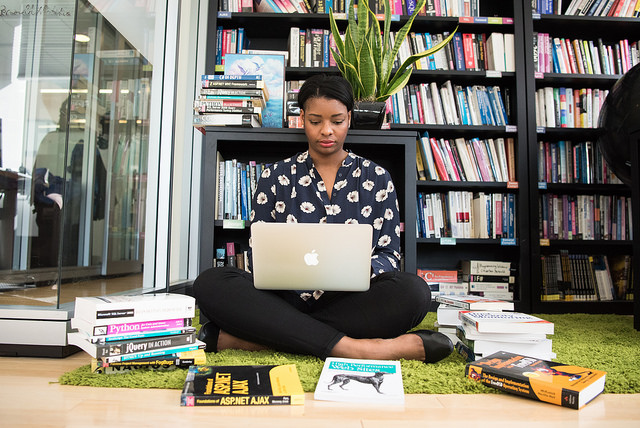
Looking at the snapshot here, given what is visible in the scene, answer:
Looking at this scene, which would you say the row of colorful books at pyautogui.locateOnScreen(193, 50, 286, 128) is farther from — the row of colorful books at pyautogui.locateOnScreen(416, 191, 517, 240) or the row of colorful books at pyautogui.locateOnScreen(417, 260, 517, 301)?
the row of colorful books at pyautogui.locateOnScreen(417, 260, 517, 301)

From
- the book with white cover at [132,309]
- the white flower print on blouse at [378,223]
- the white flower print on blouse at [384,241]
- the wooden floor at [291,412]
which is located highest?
the white flower print on blouse at [378,223]

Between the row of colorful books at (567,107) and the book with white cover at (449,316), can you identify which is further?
the row of colorful books at (567,107)

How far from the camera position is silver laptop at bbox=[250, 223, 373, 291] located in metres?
1.13

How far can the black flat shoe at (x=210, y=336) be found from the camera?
1344 millimetres

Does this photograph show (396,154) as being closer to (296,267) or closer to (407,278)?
(407,278)

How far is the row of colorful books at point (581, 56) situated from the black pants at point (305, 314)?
2212mm

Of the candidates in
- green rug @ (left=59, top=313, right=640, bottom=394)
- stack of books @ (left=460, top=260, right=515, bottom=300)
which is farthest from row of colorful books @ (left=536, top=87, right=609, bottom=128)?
green rug @ (left=59, top=313, right=640, bottom=394)

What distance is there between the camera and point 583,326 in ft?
6.87

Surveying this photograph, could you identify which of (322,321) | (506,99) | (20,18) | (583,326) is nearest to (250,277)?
(322,321)

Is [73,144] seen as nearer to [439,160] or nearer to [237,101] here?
[237,101]

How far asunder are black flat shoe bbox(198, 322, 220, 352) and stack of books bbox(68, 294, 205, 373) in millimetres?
125


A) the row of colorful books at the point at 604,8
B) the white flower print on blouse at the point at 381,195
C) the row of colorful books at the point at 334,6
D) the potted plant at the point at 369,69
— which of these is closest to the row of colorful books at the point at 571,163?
the row of colorful books at the point at 604,8

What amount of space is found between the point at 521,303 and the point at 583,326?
24.0 inches

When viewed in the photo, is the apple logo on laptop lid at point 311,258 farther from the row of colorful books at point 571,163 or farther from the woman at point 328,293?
the row of colorful books at point 571,163
